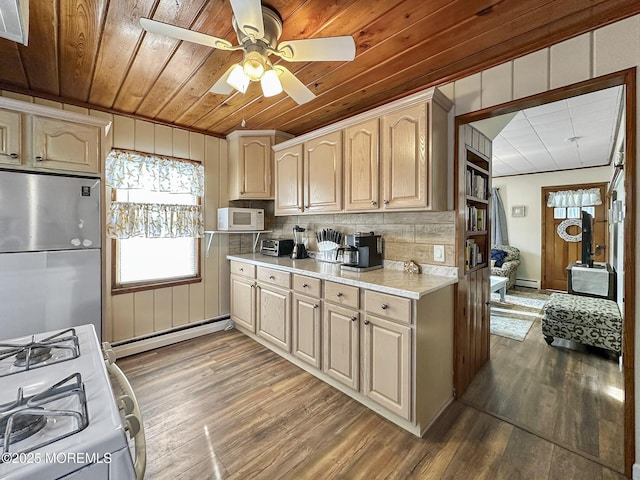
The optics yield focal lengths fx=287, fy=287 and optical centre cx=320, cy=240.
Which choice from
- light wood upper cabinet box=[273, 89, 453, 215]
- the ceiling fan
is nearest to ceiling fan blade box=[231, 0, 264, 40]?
the ceiling fan

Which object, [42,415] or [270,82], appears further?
[270,82]

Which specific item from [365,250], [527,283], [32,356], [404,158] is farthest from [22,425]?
[527,283]

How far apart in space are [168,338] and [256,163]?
2.19 m

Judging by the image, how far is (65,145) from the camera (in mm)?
2191

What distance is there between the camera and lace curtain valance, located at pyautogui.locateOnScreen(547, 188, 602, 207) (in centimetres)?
521

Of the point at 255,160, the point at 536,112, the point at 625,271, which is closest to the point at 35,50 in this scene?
the point at 255,160

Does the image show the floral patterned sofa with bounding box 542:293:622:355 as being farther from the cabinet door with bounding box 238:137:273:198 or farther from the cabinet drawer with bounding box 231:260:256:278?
the cabinet door with bounding box 238:137:273:198

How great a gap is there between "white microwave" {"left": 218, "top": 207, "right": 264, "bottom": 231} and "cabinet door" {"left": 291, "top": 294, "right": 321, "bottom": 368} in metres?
1.24

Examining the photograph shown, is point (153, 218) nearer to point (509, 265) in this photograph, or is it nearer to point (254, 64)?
point (254, 64)

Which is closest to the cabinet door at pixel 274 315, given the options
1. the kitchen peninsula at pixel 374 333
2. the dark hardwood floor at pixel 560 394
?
the kitchen peninsula at pixel 374 333

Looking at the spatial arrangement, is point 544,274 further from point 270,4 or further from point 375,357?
point 270,4

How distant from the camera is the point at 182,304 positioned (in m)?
3.27

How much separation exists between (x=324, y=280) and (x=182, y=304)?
1.92 metres

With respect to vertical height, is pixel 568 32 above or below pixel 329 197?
above
